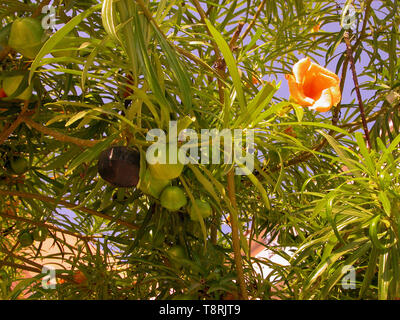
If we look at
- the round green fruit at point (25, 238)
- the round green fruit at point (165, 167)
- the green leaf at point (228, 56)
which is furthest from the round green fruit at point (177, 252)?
the round green fruit at point (25, 238)

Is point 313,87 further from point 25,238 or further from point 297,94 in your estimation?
point 25,238

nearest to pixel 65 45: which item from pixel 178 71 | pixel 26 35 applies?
pixel 26 35

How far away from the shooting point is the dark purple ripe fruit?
59 cm

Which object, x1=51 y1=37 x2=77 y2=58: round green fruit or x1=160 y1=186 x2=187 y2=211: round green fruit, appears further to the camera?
x1=160 y1=186 x2=187 y2=211: round green fruit

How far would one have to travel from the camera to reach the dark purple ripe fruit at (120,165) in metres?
0.59

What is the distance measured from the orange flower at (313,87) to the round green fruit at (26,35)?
437mm

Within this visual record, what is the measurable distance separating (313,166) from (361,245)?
574 mm

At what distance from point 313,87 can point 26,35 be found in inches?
20.3

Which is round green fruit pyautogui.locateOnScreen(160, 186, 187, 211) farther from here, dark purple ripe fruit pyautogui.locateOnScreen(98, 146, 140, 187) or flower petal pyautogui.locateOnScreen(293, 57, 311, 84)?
flower petal pyautogui.locateOnScreen(293, 57, 311, 84)

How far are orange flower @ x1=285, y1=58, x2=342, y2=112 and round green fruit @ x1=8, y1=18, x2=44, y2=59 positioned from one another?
0.44 metres

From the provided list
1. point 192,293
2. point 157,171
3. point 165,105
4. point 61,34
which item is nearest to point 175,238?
point 192,293

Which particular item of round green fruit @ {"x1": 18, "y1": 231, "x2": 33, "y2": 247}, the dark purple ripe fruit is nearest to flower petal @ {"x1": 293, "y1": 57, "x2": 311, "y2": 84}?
the dark purple ripe fruit

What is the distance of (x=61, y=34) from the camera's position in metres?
0.45

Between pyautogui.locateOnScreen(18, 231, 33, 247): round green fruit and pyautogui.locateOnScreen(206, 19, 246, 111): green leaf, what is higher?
pyautogui.locateOnScreen(206, 19, 246, 111): green leaf
